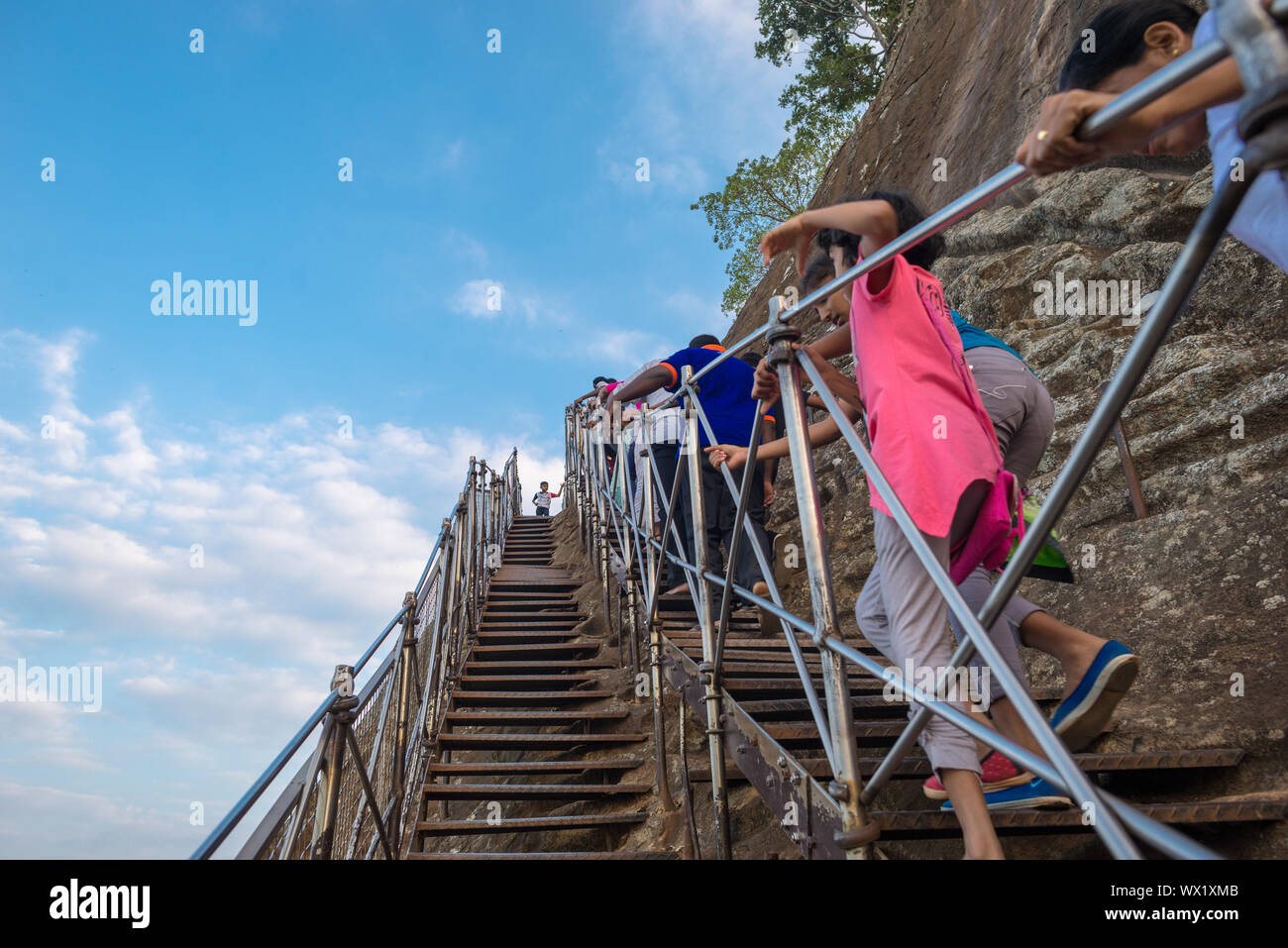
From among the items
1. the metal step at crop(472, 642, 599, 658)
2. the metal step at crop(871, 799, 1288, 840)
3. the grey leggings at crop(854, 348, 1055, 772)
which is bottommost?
the metal step at crop(871, 799, 1288, 840)

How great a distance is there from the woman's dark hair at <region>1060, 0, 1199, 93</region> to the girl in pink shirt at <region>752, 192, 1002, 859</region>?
492mm

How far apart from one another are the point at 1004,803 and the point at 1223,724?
117cm

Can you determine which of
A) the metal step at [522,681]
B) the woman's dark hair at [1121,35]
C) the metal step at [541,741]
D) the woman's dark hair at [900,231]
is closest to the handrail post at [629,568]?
the metal step at [522,681]

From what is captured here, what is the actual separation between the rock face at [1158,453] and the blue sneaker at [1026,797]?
0.48 metres

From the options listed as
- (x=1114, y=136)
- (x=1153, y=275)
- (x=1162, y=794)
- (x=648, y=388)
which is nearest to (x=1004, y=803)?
(x=1162, y=794)

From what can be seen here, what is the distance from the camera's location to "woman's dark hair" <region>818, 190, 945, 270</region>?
2186 millimetres

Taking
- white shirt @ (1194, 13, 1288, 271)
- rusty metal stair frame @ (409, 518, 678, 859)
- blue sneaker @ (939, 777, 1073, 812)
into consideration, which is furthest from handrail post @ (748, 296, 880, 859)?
rusty metal stair frame @ (409, 518, 678, 859)

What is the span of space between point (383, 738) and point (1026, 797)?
302 cm

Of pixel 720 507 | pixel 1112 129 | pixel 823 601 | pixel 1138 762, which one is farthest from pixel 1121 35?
pixel 720 507

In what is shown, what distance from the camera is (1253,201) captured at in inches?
48.8

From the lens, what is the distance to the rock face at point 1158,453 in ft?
9.09

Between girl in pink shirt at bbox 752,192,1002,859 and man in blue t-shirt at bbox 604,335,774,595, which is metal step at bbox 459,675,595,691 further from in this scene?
girl in pink shirt at bbox 752,192,1002,859

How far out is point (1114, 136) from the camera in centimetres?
114

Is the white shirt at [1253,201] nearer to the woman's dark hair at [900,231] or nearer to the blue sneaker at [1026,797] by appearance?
the woman's dark hair at [900,231]
